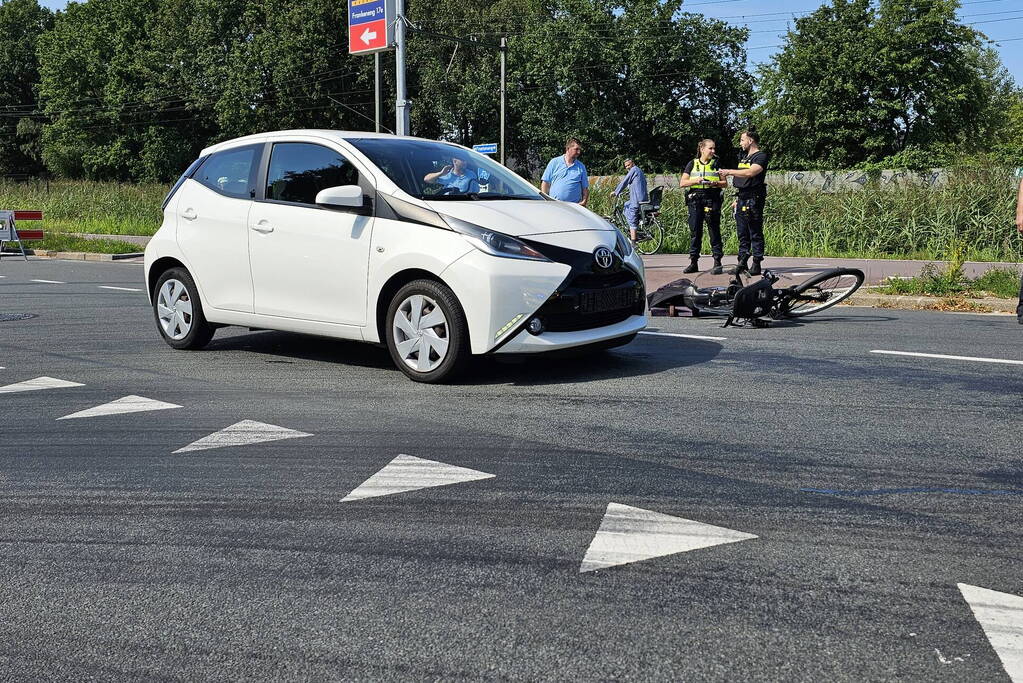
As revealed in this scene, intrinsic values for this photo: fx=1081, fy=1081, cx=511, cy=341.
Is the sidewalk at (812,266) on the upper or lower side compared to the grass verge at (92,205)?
lower

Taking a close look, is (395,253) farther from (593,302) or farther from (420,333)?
(593,302)

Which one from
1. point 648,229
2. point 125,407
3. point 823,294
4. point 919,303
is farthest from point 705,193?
point 125,407

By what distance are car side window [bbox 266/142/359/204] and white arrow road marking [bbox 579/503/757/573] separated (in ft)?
13.4

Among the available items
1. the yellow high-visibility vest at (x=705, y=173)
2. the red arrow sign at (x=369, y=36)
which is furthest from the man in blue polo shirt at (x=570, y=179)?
the red arrow sign at (x=369, y=36)

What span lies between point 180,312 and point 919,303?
7.78m

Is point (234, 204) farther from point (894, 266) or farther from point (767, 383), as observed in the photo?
point (894, 266)

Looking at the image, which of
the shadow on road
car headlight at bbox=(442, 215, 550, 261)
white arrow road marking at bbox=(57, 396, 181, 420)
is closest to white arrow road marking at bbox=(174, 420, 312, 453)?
white arrow road marking at bbox=(57, 396, 181, 420)

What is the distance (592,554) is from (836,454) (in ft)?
5.84

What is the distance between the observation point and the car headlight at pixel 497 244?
662 centimetres

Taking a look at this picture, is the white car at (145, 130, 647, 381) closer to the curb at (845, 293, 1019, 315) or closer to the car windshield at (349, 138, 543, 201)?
the car windshield at (349, 138, 543, 201)

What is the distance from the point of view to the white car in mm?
6629

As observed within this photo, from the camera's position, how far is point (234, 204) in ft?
25.9

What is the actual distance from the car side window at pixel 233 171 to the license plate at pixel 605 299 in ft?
8.73

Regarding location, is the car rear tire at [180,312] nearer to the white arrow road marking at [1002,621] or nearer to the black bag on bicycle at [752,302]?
the black bag on bicycle at [752,302]
